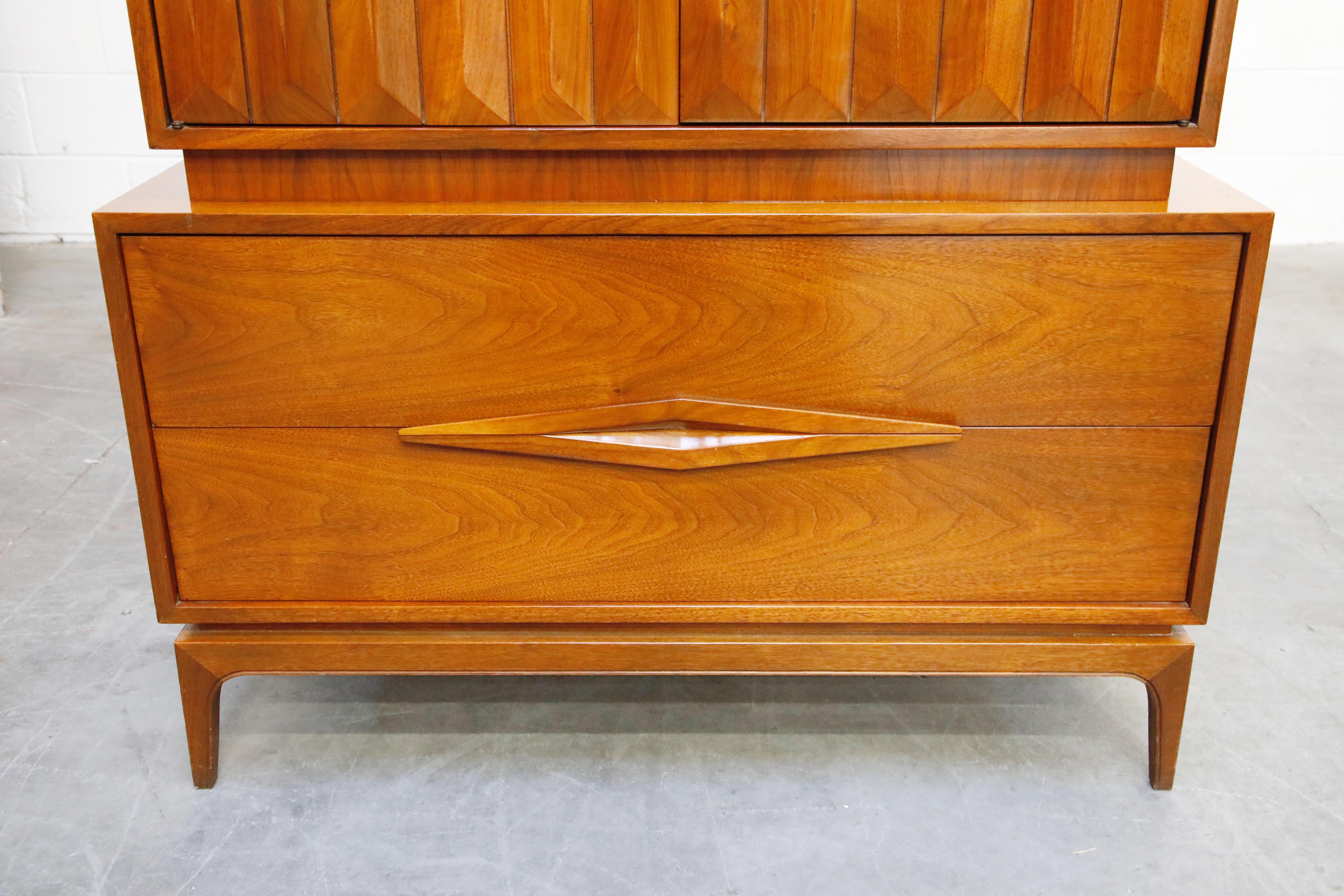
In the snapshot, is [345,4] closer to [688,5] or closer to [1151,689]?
[688,5]

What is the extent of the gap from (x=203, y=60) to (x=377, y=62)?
0.19 meters

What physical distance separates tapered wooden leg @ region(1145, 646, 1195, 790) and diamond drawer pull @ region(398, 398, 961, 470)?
1.47 feet

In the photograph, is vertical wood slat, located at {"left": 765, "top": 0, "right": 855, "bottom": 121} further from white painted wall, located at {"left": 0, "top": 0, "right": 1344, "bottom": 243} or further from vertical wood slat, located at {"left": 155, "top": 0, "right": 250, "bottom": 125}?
white painted wall, located at {"left": 0, "top": 0, "right": 1344, "bottom": 243}

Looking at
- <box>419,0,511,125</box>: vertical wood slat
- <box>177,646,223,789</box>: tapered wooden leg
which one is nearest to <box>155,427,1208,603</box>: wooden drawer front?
<box>177,646,223,789</box>: tapered wooden leg

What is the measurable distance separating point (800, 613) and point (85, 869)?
3.04 ft

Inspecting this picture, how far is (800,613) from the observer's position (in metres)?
1.44

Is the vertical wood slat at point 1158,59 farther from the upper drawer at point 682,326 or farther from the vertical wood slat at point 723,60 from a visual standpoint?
the vertical wood slat at point 723,60

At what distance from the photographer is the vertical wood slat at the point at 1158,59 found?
1.23 metres

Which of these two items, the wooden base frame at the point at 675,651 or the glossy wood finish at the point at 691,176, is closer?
the glossy wood finish at the point at 691,176

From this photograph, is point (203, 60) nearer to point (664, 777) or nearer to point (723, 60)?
point (723, 60)

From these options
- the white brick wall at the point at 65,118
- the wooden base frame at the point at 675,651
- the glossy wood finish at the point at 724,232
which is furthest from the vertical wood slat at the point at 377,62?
the white brick wall at the point at 65,118

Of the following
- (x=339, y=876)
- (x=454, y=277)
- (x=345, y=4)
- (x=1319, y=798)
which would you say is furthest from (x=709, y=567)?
(x=1319, y=798)

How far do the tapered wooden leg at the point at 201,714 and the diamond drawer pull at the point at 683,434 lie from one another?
0.45 meters

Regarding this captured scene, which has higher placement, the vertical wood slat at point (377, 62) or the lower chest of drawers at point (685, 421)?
the vertical wood slat at point (377, 62)
